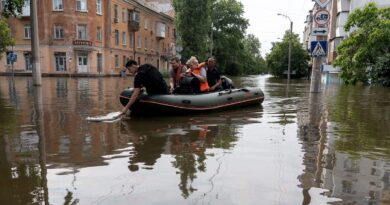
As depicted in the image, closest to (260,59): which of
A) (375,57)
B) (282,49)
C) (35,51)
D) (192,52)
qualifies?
(282,49)

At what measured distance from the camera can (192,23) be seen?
173ft

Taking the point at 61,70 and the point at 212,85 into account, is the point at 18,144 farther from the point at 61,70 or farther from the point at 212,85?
the point at 61,70

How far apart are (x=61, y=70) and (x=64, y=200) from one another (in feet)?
141

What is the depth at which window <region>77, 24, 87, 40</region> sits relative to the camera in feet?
147

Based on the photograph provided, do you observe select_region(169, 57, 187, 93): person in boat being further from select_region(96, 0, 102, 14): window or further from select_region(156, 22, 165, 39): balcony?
select_region(156, 22, 165, 39): balcony

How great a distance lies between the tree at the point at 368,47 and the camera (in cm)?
2669

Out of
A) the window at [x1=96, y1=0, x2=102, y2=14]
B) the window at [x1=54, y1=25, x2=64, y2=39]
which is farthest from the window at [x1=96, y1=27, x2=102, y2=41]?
the window at [x1=54, y1=25, x2=64, y2=39]

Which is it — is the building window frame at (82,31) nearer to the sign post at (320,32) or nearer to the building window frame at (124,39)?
the building window frame at (124,39)

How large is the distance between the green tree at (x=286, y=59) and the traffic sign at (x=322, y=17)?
4862 centimetres

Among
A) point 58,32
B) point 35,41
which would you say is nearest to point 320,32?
point 35,41

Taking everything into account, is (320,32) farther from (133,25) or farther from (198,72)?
(133,25)

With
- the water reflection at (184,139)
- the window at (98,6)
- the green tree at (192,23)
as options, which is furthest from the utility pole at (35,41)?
the green tree at (192,23)

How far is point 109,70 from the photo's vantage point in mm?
48562

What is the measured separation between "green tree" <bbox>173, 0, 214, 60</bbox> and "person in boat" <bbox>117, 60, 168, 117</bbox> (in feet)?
145
